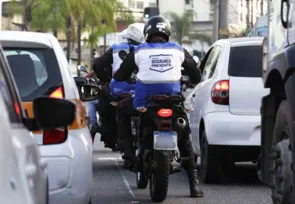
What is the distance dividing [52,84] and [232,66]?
415 centimetres

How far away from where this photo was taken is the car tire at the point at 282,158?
5977mm

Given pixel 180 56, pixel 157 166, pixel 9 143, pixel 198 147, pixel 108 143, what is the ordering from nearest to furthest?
pixel 9 143
pixel 157 166
pixel 180 56
pixel 198 147
pixel 108 143

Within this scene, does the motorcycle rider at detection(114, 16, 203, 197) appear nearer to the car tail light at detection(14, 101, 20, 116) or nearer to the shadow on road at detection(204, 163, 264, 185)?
the shadow on road at detection(204, 163, 264, 185)

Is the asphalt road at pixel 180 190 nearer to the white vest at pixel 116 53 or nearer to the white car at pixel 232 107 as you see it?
the white car at pixel 232 107

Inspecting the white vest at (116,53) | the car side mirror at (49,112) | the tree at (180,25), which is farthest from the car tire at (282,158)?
the tree at (180,25)

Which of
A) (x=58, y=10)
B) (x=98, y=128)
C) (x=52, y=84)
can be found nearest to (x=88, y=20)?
(x=58, y=10)

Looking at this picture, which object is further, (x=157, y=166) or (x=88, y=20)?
(x=88, y=20)

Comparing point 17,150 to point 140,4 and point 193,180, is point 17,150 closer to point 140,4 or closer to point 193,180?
point 193,180

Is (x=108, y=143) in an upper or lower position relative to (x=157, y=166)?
lower

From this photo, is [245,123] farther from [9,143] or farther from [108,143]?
[9,143]

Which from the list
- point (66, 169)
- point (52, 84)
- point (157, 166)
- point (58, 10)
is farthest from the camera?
point (58, 10)

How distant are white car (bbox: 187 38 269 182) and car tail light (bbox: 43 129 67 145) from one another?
4.08 m

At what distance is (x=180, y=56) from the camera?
9273 mm

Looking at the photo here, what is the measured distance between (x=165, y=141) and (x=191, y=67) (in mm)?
1109
